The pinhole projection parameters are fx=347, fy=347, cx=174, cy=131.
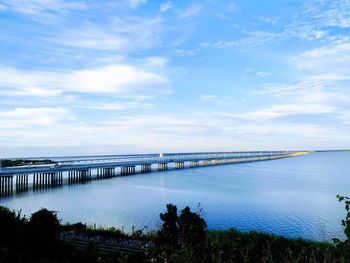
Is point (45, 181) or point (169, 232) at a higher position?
point (169, 232)

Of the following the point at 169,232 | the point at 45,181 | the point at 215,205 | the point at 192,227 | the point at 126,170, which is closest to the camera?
the point at 192,227

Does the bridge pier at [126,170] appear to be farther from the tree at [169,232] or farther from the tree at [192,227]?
the tree at [192,227]

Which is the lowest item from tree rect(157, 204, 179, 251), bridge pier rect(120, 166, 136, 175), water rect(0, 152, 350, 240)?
water rect(0, 152, 350, 240)

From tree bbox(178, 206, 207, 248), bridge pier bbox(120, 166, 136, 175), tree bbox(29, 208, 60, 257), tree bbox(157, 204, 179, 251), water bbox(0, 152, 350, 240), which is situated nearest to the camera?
tree bbox(29, 208, 60, 257)

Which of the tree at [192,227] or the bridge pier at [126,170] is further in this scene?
the bridge pier at [126,170]

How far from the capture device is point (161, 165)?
136 metres

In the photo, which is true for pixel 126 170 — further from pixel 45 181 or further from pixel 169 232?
pixel 169 232

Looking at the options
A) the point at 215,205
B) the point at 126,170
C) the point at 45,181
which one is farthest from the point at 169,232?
the point at 126,170

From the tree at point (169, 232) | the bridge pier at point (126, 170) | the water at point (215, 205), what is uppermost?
the tree at point (169, 232)

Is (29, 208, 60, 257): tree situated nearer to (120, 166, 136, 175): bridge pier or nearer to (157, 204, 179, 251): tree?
(157, 204, 179, 251): tree

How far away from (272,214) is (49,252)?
32735mm

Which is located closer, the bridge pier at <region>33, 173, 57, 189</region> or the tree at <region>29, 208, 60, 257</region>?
the tree at <region>29, 208, 60, 257</region>

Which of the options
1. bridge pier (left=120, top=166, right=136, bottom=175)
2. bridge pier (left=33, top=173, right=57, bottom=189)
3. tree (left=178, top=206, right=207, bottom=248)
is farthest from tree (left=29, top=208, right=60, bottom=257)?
bridge pier (left=120, top=166, right=136, bottom=175)

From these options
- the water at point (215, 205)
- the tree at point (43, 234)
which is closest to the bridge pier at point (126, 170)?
the water at point (215, 205)
